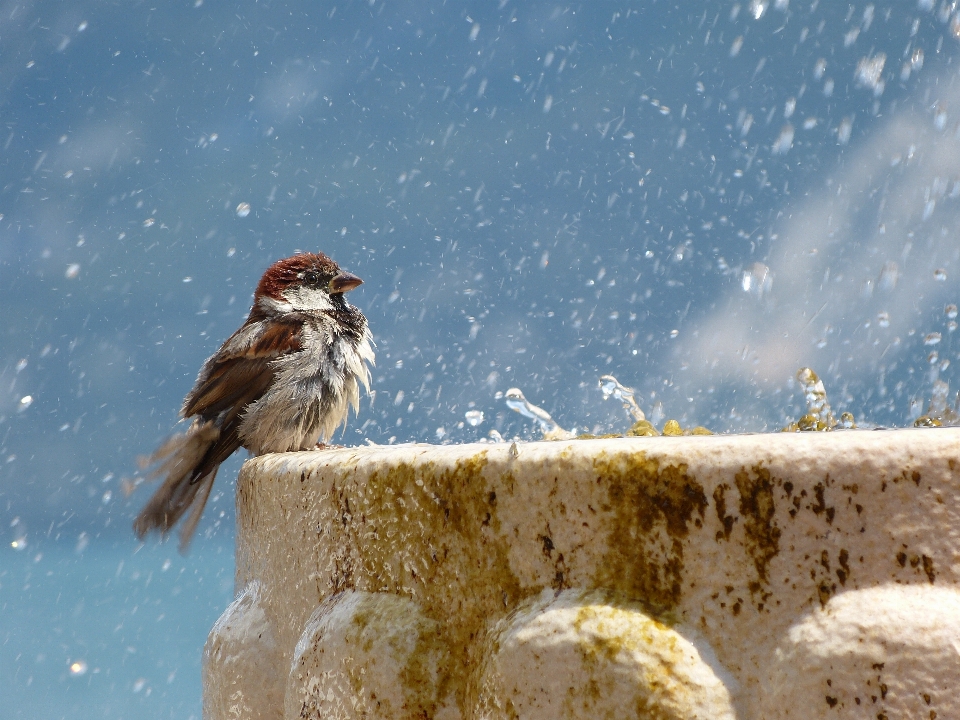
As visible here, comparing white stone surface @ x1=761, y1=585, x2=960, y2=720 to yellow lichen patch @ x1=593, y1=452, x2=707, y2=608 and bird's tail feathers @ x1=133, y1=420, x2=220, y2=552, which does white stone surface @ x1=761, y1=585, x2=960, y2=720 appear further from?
bird's tail feathers @ x1=133, y1=420, x2=220, y2=552

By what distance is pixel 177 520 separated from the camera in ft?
10.1

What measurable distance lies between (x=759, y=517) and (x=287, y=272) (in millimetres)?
2887

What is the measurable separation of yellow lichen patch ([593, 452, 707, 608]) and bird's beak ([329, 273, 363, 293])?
2602 mm

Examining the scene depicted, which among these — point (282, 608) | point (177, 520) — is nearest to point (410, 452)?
point (282, 608)

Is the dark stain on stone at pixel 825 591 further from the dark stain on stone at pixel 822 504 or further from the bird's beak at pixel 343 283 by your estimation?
the bird's beak at pixel 343 283

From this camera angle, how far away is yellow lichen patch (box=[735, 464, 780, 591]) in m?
1.25

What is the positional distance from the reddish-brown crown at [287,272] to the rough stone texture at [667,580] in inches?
90.2

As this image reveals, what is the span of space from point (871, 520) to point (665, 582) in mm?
326

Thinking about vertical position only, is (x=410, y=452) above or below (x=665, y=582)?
above

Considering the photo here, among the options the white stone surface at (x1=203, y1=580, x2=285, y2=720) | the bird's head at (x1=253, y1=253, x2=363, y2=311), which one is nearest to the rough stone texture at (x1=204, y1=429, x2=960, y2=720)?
the white stone surface at (x1=203, y1=580, x2=285, y2=720)

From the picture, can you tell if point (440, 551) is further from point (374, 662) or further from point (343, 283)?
point (343, 283)

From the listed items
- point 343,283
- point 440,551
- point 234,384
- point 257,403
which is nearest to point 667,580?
point 440,551

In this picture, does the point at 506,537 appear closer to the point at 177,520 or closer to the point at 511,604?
the point at 511,604

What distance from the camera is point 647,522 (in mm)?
1309
